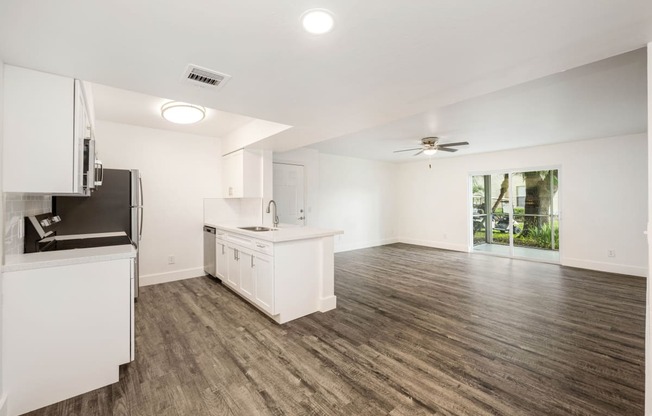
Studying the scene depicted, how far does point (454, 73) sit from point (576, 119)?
3.13m

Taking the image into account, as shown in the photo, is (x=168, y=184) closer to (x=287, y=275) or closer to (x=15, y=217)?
(x=15, y=217)

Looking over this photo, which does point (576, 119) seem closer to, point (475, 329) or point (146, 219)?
point (475, 329)

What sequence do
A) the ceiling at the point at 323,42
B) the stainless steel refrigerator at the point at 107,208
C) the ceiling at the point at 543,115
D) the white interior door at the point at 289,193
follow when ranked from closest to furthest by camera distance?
the ceiling at the point at 323,42, the ceiling at the point at 543,115, the stainless steel refrigerator at the point at 107,208, the white interior door at the point at 289,193

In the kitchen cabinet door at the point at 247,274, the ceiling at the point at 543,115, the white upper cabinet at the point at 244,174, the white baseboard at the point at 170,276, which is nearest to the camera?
the ceiling at the point at 543,115

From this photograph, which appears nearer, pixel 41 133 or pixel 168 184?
pixel 41 133

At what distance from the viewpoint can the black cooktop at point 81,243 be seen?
2399 mm

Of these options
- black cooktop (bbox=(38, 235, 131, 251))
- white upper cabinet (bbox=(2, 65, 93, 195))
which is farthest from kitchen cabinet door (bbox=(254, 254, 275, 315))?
white upper cabinet (bbox=(2, 65, 93, 195))

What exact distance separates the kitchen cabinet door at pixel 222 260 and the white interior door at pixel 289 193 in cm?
156

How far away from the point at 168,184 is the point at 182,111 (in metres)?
1.76

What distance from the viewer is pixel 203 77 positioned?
6.64 feet

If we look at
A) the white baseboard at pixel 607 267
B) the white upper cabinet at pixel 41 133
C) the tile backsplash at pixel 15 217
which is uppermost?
the white upper cabinet at pixel 41 133

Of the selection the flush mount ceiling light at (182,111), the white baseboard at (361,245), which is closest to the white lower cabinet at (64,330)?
the flush mount ceiling light at (182,111)

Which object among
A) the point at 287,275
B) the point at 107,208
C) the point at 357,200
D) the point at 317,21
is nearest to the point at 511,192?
the point at 357,200

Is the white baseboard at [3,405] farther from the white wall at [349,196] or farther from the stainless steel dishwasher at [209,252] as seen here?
the white wall at [349,196]
